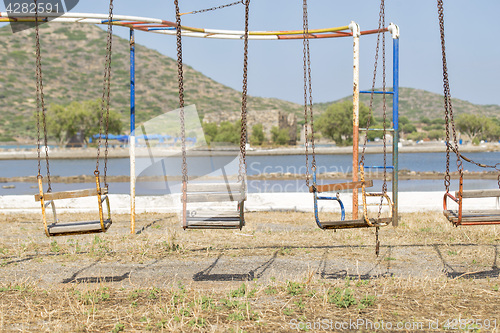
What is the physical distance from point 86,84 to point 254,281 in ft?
546

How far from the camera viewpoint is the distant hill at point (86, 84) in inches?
5379

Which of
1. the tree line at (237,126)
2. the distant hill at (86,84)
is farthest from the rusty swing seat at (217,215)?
the distant hill at (86,84)

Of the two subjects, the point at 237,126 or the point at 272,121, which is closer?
the point at 237,126

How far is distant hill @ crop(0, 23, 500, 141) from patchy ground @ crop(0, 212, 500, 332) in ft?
385

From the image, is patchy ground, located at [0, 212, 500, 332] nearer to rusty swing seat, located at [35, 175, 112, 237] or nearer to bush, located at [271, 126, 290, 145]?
rusty swing seat, located at [35, 175, 112, 237]

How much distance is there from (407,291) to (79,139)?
4095 inches

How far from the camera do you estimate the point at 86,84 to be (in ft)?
530

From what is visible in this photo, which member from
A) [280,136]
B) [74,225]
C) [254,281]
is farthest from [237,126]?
[254,281]

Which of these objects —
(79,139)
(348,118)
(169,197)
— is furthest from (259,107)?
(169,197)

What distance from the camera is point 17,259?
7.42 metres

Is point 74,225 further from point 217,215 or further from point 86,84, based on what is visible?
point 86,84

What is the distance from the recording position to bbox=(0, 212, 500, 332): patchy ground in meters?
4.57

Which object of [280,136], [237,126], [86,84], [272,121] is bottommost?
[280,136]

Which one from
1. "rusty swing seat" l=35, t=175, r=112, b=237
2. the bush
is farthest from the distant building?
"rusty swing seat" l=35, t=175, r=112, b=237
